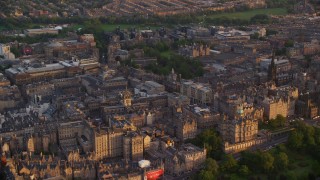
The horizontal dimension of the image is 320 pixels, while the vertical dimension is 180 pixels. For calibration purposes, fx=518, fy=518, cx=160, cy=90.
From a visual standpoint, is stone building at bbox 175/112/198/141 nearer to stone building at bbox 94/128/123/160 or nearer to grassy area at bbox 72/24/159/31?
stone building at bbox 94/128/123/160

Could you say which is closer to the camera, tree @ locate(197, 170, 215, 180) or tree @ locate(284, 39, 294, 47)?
tree @ locate(197, 170, 215, 180)

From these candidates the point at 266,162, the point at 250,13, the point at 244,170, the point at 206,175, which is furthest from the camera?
the point at 250,13

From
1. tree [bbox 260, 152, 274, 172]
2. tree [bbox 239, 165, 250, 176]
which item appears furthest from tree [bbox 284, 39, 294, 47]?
tree [bbox 239, 165, 250, 176]

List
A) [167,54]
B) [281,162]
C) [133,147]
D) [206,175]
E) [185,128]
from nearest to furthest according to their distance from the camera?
[206,175] < [281,162] < [133,147] < [185,128] < [167,54]

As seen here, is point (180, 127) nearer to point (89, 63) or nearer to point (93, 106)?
point (93, 106)

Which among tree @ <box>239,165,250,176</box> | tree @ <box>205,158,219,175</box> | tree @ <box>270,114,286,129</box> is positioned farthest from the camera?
tree @ <box>270,114,286,129</box>

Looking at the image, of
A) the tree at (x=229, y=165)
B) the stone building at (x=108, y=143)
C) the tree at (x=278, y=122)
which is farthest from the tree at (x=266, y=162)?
the stone building at (x=108, y=143)

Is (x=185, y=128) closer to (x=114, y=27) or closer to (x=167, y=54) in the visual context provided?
(x=167, y=54)

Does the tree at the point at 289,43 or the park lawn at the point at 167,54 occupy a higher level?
the tree at the point at 289,43

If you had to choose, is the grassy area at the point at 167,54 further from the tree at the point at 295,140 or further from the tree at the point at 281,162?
the tree at the point at 281,162

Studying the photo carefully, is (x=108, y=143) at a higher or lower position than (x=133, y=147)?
higher

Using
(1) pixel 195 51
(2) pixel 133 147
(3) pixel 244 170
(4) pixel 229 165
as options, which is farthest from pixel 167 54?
(3) pixel 244 170
